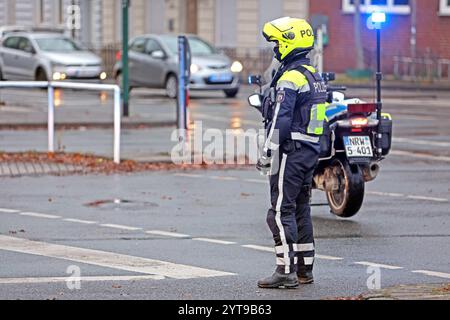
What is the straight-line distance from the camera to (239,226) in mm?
12375

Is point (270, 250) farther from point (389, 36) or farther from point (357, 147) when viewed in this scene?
point (389, 36)

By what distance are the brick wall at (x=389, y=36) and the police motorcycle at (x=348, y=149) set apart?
30.9 metres

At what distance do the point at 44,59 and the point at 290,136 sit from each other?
28551mm

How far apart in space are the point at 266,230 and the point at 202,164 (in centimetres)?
560

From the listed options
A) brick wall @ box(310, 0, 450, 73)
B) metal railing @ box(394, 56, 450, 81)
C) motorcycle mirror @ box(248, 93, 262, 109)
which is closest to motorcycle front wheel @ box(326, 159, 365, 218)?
motorcycle mirror @ box(248, 93, 262, 109)

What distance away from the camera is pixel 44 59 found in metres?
37.2

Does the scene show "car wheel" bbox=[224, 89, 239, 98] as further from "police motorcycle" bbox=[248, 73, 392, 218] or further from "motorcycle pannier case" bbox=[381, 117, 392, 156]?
"motorcycle pannier case" bbox=[381, 117, 392, 156]

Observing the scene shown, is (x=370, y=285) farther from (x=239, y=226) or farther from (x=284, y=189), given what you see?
(x=239, y=226)

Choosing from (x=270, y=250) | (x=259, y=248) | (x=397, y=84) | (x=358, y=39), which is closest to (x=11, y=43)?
(x=358, y=39)

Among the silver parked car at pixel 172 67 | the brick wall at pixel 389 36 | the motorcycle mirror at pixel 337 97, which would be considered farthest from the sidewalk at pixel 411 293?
the brick wall at pixel 389 36

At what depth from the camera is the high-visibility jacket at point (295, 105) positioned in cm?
921
